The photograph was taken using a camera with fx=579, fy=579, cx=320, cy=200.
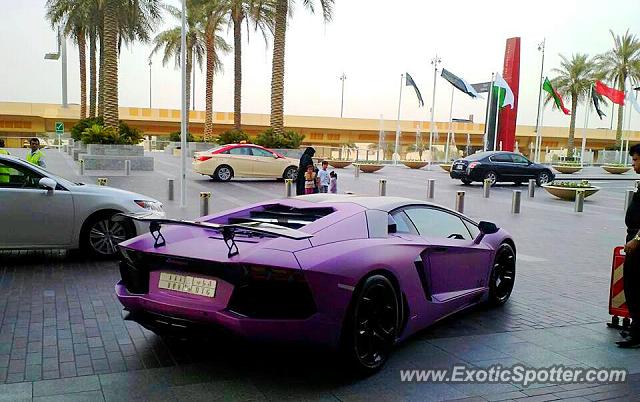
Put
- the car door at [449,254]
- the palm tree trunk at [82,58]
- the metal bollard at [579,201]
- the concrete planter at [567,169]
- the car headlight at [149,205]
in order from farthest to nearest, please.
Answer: the palm tree trunk at [82,58]
the concrete planter at [567,169]
the metal bollard at [579,201]
the car headlight at [149,205]
the car door at [449,254]

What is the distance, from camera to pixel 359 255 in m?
4.33

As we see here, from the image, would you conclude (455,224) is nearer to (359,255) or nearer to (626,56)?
(359,255)

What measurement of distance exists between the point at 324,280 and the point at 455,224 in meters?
2.51

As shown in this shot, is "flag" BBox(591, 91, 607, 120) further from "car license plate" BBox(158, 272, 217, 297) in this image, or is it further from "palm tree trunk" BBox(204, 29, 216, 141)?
"car license plate" BBox(158, 272, 217, 297)

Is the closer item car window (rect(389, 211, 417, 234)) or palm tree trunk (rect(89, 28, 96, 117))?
car window (rect(389, 211, 417, 234))

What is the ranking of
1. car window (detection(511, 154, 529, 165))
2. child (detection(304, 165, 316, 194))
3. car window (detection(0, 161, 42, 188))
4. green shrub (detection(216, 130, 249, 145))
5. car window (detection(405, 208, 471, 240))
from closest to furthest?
car window (detection(405, 208, 471, 240)), car window (detection(0, 161, 42, 188)), child (detection(304, 165, 316, 194)), car window (detection(511, 154, 529, 165)), green shrub (detection(216, 130, 249, 145))

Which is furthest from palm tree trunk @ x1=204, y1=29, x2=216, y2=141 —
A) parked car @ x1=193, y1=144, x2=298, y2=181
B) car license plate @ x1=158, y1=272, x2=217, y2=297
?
car license plate @ x1=158, y1=272, x2=217, y2=297

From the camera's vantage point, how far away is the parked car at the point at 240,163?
22.7 metres

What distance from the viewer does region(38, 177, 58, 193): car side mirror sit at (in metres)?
7.70

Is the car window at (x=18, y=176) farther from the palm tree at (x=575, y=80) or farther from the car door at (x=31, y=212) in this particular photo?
the palm tree at (x=575, y=80)

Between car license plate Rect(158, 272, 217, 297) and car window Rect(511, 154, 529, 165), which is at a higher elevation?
car window Rect(511, 154, 529, 165)

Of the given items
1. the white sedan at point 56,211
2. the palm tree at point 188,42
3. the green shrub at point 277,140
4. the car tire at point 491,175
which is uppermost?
the palm tree at point 188,42

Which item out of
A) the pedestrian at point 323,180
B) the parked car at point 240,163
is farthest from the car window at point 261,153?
the pedestrian at point 323,180

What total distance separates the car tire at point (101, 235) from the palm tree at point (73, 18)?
31.6 metres
